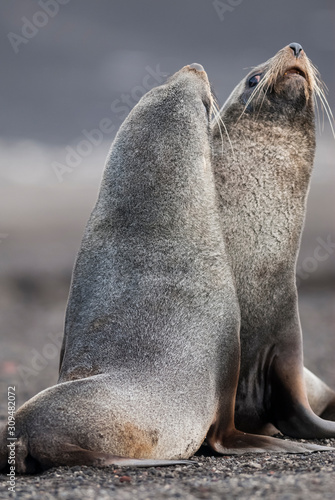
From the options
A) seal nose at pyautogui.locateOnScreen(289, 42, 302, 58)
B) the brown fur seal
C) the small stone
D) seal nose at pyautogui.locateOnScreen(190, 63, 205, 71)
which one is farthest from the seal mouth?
the small stone

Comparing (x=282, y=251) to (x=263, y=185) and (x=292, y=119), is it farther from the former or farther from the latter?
(x=292, y=119)

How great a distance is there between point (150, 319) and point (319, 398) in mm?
2646

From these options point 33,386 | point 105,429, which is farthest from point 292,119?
point 33,386

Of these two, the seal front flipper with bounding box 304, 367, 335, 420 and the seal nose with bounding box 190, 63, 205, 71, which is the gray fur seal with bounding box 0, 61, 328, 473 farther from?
the seal front flipper with bounding box 304, 367, 335, 420

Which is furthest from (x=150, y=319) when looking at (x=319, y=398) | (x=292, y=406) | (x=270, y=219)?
(x=319, y=398)

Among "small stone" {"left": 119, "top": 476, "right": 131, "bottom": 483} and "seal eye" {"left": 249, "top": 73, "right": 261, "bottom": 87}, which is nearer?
"small stone" {"left": 119, "top": 476, "right": 131, "bottom": 483}

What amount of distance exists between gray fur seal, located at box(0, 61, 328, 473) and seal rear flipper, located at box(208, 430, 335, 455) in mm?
10

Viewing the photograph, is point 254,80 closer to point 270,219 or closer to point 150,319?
point 270,219

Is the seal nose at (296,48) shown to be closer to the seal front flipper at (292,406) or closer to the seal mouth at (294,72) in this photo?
the seal mouth at (294,72)

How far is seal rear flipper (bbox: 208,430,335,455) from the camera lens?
571 centimetres

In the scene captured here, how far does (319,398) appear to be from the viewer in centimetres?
762

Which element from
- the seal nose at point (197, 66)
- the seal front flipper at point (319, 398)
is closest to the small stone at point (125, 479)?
the seal front flipper at point (319, 398)

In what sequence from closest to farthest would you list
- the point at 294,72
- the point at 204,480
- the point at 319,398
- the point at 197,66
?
the point at 204,480 < the point at 197,66 < the point at 294,72 < the point at 319,398

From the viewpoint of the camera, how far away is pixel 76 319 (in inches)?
235
